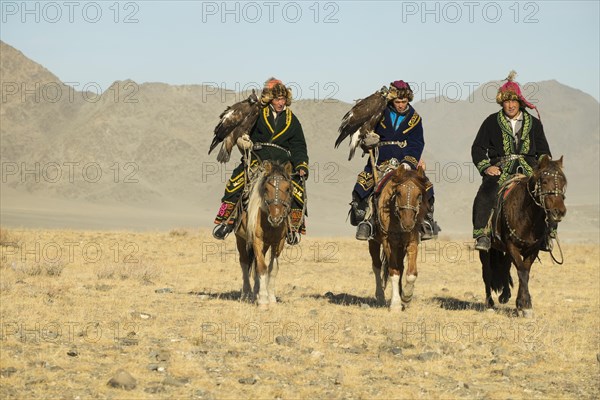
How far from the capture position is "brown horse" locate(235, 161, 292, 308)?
1183 centimetres

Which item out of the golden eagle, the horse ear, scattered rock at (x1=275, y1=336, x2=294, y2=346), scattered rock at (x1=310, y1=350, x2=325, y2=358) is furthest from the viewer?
the golden eagle

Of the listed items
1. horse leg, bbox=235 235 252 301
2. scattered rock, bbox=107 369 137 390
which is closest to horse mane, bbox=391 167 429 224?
horse leg, bbox=235 235 252 301

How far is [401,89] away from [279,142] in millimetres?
1879

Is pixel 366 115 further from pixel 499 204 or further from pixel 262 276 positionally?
pixel 262 276

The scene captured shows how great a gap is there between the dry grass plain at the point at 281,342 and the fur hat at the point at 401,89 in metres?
3.00

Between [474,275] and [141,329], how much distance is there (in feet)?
41.2

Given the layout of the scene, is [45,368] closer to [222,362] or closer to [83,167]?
[222,362]

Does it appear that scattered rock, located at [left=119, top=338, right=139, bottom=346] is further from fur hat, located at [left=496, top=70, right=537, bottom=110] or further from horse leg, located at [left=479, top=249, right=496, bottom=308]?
fur hat, located at [left=496, top=70, right=537, bottom=110]

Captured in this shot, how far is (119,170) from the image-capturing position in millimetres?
79812

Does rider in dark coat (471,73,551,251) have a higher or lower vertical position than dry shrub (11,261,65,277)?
higher

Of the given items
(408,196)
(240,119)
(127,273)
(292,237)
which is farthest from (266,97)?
(127,273)

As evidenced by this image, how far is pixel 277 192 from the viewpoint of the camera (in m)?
11.8

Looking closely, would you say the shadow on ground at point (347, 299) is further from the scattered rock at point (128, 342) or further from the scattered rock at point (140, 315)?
the scattered rock at point (128, 342)

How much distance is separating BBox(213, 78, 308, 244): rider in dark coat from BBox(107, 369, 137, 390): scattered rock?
5.17 meters
